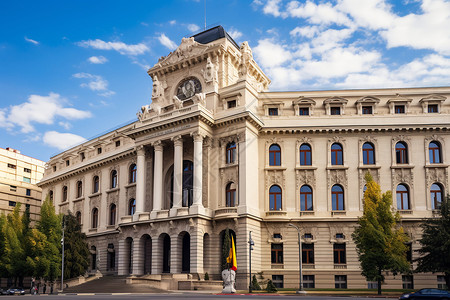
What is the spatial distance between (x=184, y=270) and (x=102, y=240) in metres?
17.2

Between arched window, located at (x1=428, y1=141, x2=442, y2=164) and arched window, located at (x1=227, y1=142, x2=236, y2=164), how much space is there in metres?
19.8

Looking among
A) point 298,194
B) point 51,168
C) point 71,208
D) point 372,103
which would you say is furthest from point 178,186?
point 51,168

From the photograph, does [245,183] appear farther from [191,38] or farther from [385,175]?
[191,38]

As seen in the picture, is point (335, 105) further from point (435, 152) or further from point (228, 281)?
point (228, 281)

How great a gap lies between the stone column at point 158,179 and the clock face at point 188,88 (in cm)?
685

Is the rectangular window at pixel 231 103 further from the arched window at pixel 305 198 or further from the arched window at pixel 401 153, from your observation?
the arched window at pixel 401 153

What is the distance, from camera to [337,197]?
2076 inches

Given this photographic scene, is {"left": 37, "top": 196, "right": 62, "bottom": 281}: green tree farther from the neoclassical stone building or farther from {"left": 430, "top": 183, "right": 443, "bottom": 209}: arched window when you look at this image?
{"left": 430, "top": 183, "right": 443, "bottom": 209}: arched window

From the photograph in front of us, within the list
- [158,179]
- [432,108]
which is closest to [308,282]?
[158,179]

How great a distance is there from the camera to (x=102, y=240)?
65875mm

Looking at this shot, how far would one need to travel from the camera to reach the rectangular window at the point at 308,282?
5038cm

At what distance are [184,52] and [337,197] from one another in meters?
23.9

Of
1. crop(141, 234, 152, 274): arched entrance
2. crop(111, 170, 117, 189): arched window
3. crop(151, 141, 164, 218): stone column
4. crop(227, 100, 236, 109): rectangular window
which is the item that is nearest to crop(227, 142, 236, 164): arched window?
crop(227, 100, 236, 109): rectangular window

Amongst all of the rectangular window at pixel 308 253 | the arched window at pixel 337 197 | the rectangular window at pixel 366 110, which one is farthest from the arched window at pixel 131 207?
the rectangular window at pixel 366 110
